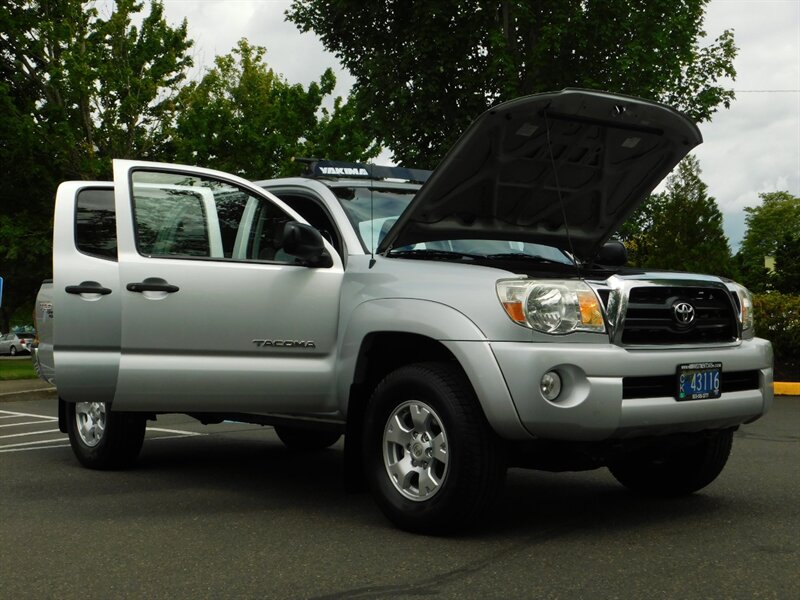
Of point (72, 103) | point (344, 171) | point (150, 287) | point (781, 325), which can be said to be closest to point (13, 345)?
point (72, 103)

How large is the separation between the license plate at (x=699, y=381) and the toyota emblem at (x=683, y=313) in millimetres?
212

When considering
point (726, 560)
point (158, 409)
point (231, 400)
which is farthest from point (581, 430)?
point (158, 409)

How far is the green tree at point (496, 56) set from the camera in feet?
80.5

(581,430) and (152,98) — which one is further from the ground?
(152,98)

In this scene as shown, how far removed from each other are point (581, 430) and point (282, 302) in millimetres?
1862

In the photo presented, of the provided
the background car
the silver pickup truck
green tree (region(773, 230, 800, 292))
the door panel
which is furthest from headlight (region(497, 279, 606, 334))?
the background car

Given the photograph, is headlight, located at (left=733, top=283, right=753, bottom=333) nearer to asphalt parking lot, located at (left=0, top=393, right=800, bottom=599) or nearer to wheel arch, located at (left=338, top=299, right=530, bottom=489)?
asphalt parking lot, located at (left=0, top=393, right=800, bottom=599)

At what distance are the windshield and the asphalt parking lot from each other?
4.71 feet

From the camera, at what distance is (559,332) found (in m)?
4.86

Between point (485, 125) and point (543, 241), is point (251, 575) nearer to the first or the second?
point (485, 125)

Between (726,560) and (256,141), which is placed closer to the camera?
(726,560)

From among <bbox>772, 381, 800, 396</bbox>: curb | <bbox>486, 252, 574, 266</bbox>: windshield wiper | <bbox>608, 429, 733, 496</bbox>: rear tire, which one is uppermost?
<bbox>486, 252, 574, 266</bbox>: windshield wiper

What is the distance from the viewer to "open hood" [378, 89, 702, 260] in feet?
17.7

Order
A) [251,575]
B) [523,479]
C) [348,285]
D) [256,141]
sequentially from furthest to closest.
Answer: [256,141] < [523,479] < [348,285] < [251,575]
